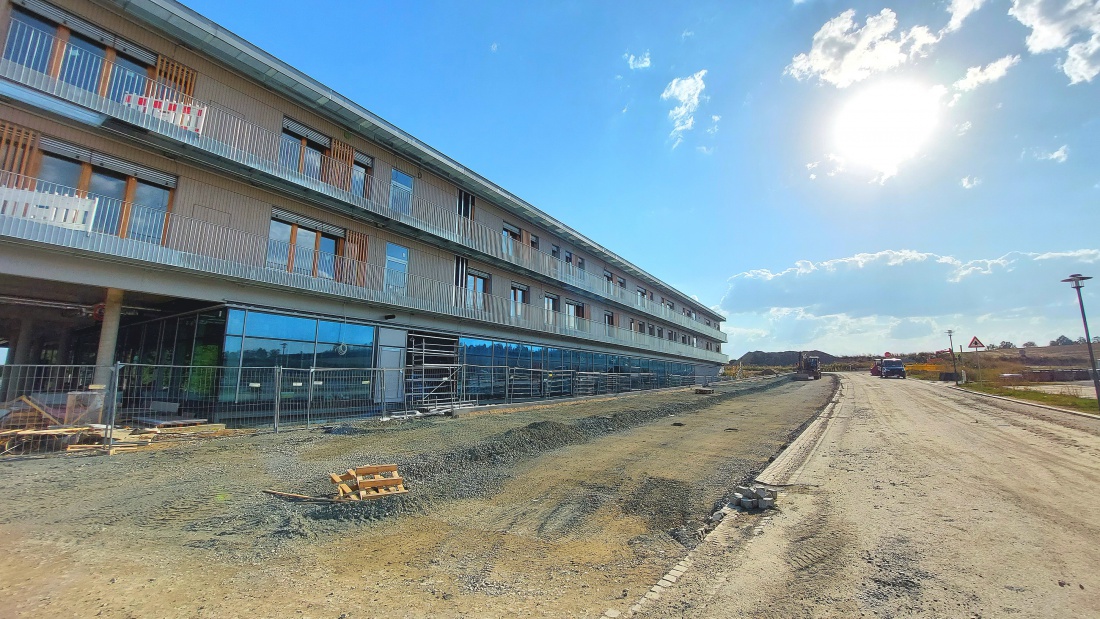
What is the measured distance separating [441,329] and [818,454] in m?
14.2

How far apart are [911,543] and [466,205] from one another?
19460mm

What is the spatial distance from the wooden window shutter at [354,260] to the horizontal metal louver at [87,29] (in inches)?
262

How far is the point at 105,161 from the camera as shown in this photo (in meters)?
10.7

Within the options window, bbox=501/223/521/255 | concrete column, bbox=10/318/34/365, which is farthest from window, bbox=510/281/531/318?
concrete column, bbox=10/318/34/365

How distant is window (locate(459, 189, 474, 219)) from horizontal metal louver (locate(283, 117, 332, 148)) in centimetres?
626

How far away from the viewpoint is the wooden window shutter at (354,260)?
1527 centimetres

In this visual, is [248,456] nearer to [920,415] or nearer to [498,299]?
[498,299]

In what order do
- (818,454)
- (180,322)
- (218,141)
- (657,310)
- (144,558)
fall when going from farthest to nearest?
(657,310), (180,322), (218,141), (818,454), (144,558)

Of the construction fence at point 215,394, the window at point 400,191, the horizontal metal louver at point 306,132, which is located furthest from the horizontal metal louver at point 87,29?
the construction fence at point 215,394

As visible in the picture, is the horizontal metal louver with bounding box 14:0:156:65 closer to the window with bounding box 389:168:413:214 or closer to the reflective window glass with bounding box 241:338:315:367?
the window with bounding box 389:168:413:214

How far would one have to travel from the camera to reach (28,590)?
3352 mm

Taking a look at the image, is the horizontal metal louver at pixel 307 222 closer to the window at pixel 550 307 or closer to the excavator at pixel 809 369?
the window at pixel 550 307

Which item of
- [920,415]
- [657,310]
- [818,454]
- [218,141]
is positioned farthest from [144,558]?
[657,310]

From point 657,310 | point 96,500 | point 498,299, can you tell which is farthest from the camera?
point 657,310
